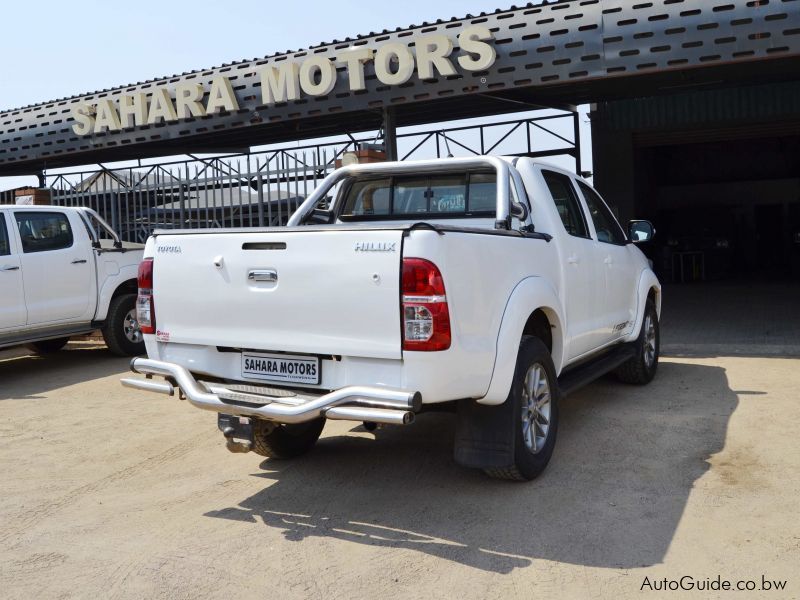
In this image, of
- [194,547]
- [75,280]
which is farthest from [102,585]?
[75,280]

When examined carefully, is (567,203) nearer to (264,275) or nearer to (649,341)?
(649,341)

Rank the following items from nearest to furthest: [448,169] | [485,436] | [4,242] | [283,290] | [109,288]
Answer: [283,290] < [485,436] < [448,169] < [4,242] < [109,288]

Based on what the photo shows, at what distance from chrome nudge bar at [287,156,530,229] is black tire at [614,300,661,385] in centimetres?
238

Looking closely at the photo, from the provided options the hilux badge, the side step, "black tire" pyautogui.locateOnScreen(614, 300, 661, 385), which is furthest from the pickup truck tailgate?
"black tire" pyautogui.locateOnScreen(614, 300, 661, 385)

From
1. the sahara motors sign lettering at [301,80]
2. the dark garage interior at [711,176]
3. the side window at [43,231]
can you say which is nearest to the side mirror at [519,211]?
the sahara motors sign lettering at [301,80]

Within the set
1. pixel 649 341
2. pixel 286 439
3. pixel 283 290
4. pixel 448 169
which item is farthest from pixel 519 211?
pixel 649 341

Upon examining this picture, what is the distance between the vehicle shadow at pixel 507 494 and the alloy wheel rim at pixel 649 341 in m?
0.95

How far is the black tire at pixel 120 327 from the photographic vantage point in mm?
9891

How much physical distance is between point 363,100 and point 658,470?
6.94 metres

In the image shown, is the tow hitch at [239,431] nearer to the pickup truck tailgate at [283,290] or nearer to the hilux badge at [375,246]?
the pickup truck tailgate at [283,290]

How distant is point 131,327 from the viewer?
401 inches

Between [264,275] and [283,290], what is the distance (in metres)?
0.15

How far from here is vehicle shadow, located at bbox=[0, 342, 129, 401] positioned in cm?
843

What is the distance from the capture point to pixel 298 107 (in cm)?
1103
